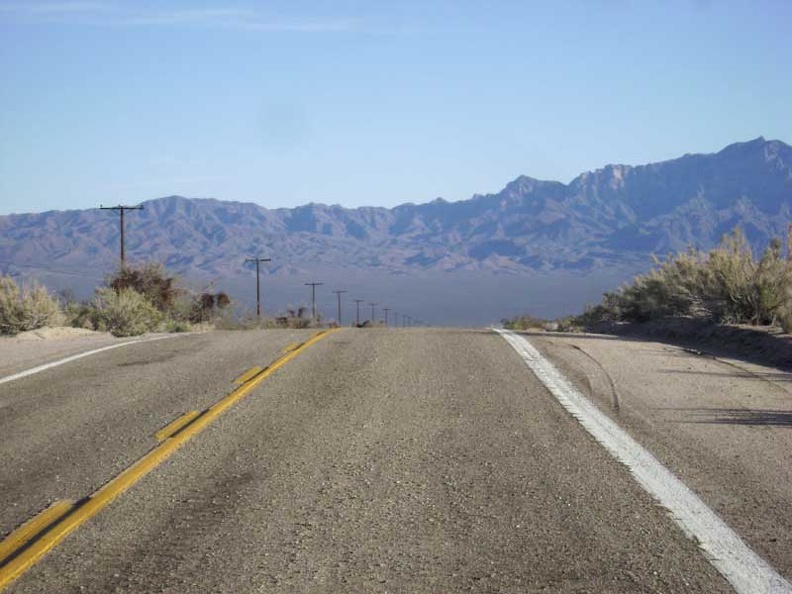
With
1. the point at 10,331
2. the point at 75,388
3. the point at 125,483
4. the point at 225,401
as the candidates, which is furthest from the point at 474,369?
the point at 10,331

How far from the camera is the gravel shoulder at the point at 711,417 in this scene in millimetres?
7145

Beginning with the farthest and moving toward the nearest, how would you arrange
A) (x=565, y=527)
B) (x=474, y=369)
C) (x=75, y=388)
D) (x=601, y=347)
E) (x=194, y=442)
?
(x=601, y=347), (x=474, y=369), (x=75, y=388), (x=194, y=442), (x=565, y=527)

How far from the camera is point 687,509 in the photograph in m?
7.01

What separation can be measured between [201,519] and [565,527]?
232cm

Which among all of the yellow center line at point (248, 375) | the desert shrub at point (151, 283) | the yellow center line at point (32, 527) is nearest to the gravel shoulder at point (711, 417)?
the yellow center line at point (248, 375)

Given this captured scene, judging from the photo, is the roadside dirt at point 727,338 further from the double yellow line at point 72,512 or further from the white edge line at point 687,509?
the double yellow line at point 72,512

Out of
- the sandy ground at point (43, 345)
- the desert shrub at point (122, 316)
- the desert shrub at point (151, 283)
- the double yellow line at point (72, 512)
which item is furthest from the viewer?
the desert shrub at point (151, 283)

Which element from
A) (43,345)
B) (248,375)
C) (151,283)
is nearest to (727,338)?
(248,375)

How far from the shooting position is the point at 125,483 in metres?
7.70

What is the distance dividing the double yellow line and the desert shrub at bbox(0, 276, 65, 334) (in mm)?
12851

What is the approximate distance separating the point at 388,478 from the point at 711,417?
14.2ft

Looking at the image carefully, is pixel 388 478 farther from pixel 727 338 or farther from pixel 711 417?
pixel 727 338

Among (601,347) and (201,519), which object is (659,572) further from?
(601,347)

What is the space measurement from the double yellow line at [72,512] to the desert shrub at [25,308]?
1285cm
